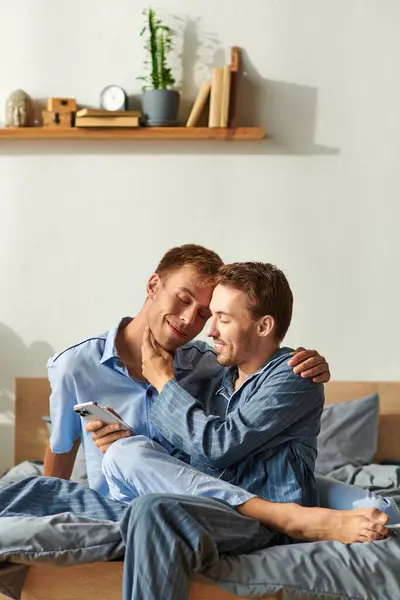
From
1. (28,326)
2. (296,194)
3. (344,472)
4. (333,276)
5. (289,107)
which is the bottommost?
(344,472)

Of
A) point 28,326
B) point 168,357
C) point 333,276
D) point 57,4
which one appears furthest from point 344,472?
point 57,4

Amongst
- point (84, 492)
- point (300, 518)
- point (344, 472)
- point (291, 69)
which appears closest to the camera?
point (300, 518)

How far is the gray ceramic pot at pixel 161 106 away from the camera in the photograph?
12.1ft

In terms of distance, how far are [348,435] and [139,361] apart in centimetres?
119

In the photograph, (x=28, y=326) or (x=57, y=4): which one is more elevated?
(x=57, y=4)

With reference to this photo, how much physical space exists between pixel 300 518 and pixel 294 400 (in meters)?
0.27

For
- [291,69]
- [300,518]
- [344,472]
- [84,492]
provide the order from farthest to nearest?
[291,69] → [344,472] → [84,492] → [300,518]

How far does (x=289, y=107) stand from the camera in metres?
3.82

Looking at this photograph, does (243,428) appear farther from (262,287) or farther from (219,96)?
(219,96)

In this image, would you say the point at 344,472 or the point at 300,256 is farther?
the point at 300,256

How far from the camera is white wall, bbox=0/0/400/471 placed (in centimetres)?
379

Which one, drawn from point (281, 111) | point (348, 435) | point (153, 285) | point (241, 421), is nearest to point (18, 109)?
point (281, 111)

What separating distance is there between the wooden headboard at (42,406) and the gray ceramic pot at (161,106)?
1145mm

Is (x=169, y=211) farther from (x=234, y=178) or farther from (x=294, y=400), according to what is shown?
(x=294, y=400)
